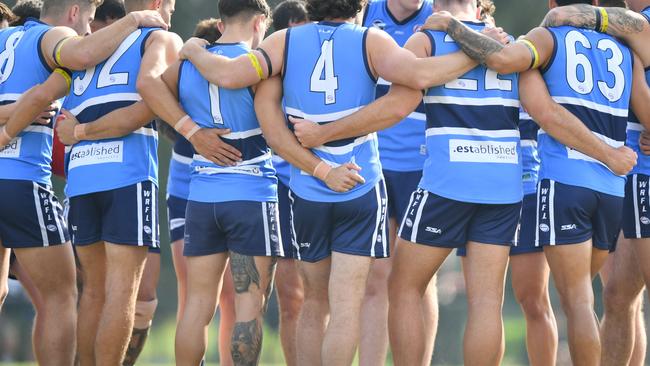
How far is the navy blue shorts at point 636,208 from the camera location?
6855 millimetres

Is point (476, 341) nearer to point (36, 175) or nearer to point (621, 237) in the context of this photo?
point (621, 237)

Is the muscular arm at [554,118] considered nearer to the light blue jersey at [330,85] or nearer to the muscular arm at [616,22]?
the muscular arm at [616,22]

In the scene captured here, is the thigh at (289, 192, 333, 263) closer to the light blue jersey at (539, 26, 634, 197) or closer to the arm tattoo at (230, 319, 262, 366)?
the arm tattoo at (230, 319, 262, 366)

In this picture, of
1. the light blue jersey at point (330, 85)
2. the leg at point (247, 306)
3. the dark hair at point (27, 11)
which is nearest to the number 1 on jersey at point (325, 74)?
the light blue jersey at point (330, 85)

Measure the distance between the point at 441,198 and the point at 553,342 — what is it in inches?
61.1

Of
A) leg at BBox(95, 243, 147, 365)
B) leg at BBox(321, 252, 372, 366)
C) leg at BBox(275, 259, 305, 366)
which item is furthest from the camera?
leg at BBox(275, 259, 305, 366)

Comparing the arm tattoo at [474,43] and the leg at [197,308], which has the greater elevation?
the arm tattoo at [474,43]

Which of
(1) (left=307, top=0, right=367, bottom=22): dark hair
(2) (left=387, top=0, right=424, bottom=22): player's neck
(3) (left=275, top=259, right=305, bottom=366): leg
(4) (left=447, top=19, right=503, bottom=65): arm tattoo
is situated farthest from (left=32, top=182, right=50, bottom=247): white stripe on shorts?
(4) (left=447, top=19, right=503, bottom=65): arm tattoo

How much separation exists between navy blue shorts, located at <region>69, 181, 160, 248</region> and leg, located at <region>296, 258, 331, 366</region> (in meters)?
1.03

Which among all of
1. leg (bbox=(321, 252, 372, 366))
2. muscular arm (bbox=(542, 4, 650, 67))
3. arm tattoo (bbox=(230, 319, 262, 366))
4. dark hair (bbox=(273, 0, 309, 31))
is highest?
muscular arm (bbox=(542, 4, 650, 67))

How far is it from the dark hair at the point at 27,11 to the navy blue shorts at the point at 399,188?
277 cm

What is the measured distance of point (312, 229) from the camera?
6.14 metres

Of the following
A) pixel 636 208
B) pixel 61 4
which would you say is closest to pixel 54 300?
pixel 61 4

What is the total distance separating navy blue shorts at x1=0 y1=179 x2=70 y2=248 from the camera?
690cm
